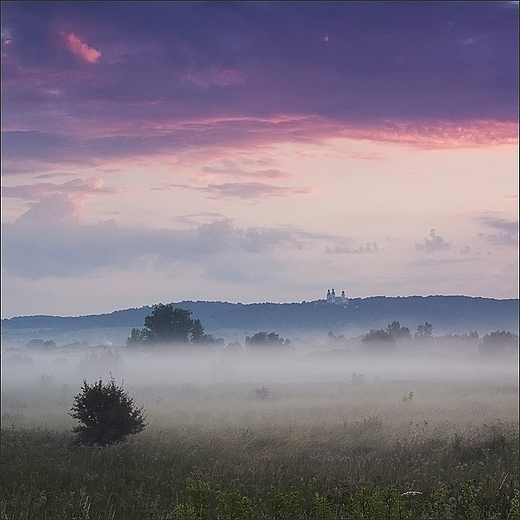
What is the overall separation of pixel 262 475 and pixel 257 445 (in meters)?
3.27

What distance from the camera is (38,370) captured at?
18.0 metres

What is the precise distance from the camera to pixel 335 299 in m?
19.2

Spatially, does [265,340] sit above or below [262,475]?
above

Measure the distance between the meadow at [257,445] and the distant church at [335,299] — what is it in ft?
8.43

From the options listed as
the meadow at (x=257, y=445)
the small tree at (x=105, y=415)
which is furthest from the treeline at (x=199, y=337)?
the small tree at (x=105, y=415)

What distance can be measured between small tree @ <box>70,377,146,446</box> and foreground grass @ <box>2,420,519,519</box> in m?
0.40

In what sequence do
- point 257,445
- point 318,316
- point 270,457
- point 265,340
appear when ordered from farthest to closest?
1. point 265,340
2. point 318,316
3. point 257,445
4. point 270,457

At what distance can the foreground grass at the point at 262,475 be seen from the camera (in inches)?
408

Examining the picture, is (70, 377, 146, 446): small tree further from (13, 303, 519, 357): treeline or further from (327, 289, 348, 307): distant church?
(327, 289, 348, 307): distant church

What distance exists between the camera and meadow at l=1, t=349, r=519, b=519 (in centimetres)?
1066

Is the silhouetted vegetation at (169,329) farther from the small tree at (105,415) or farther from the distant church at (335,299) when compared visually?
the distant church at (335,299)

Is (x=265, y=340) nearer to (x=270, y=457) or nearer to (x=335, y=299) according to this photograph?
(x=335, y=299)

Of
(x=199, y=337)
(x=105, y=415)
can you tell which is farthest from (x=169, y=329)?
(x=105, y=415)

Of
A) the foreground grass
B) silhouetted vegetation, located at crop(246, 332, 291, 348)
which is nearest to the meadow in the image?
the foreground grass
